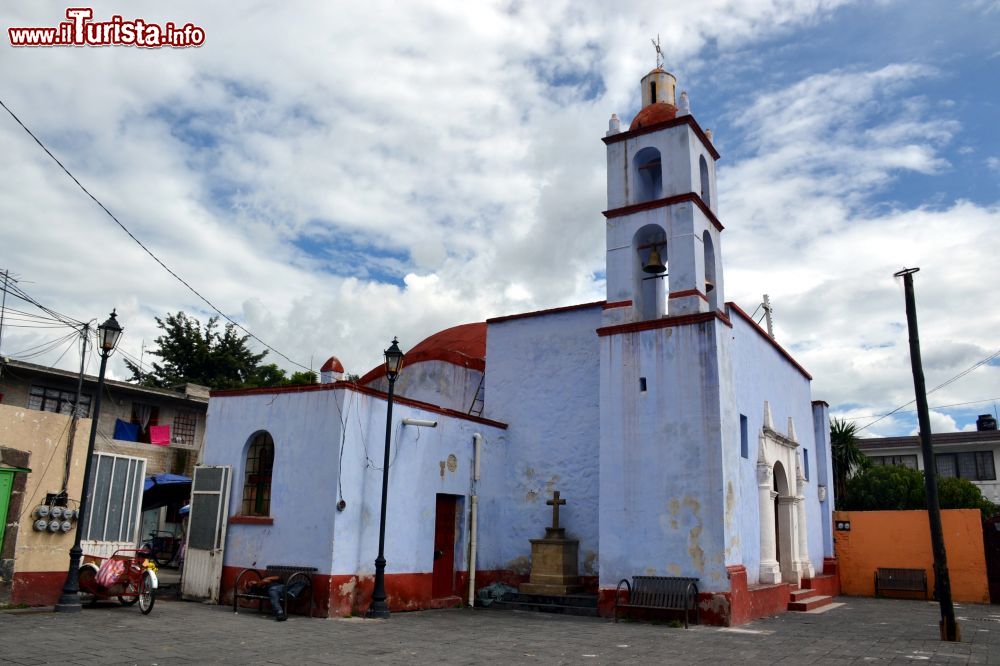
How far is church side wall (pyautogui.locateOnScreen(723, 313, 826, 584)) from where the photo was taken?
14.2m

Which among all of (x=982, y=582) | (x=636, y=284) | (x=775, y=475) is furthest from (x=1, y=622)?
(x=982, y=582)

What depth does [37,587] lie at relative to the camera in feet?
37.6

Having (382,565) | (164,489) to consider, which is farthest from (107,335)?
(164,489)

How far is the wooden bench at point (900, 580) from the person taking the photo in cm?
1972

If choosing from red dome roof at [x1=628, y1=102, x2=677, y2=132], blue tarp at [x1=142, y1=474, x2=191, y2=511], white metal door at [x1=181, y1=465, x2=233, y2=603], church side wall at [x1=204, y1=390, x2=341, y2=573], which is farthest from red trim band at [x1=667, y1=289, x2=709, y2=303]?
blue tarp at [x1=142, y1=474, x2=191, y2=511]

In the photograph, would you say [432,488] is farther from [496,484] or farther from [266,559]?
[266,559]

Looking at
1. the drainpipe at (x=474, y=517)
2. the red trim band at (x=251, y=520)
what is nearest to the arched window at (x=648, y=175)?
the drainpipe at (x=474, y=517)

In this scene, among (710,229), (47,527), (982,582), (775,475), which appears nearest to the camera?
(47,527)

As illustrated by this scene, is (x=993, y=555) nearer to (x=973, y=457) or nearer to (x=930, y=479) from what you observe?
(x=930, y=479)

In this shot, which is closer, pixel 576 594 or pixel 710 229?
pixel 576 594

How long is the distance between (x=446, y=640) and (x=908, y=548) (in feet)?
51.3

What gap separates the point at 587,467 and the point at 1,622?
34.1 feet

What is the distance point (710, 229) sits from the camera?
15852mm

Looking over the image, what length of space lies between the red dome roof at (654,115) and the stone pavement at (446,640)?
1028 centimetres
